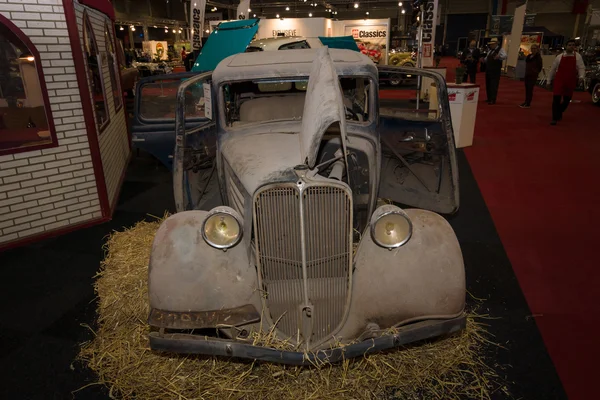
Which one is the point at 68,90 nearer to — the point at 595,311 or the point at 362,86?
the point at 362,86

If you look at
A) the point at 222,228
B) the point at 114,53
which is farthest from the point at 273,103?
the point at 114,53

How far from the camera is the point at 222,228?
8.62ft

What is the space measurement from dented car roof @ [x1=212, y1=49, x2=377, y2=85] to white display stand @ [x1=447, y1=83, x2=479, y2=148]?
190 inches

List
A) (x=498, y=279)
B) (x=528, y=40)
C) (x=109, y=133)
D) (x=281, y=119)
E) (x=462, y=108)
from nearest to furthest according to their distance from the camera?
(x=281, y=119) < (x=498, y=279) < (x=109, y=133) < (x=462, y=108) < (x=528, y=40)

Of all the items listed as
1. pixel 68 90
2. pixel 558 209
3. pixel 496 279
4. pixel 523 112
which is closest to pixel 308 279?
pixel 496 279

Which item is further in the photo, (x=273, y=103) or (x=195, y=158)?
(x=195, y=158)

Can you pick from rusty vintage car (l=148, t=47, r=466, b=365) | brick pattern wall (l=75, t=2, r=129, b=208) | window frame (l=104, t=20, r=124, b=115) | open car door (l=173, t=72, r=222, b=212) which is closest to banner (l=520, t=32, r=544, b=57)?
window frame (l=104, t=20, r=124, b=115)

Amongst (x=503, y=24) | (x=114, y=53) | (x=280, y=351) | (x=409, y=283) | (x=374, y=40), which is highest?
(x=503, y=24)

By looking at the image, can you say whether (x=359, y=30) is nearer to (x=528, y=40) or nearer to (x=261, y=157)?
(x=528, y=40)

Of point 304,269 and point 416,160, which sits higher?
point 416,160

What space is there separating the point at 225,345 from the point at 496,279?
8.94ft

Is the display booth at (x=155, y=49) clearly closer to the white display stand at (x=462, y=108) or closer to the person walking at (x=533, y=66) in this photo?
the person walking at (x=533, y=66)

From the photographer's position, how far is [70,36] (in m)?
4.60

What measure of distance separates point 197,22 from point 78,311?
36.8 ft
